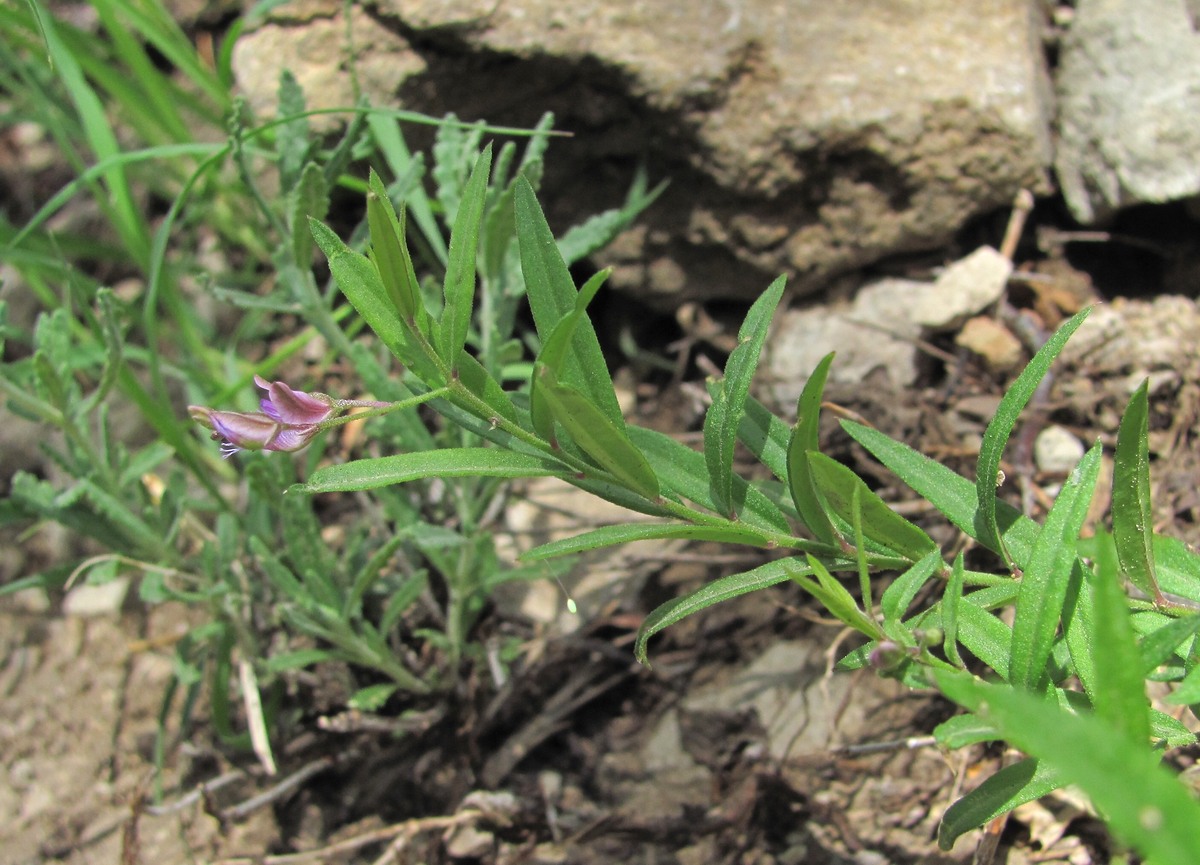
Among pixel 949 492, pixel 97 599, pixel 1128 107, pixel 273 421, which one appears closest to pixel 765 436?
pixel 949 492

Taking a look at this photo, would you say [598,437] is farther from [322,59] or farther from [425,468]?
[322,59]

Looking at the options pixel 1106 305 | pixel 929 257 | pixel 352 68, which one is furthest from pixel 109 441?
pixel 1106 305

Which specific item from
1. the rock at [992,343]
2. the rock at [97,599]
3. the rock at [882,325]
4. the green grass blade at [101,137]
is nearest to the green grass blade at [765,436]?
the rock at [882,325]

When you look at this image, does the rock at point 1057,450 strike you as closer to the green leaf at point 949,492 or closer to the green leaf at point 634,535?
the green leaf at point 949,492

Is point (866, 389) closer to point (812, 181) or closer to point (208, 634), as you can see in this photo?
point (812, 181)

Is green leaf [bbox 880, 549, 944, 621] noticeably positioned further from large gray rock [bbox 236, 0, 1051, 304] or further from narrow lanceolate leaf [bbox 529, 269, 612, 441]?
large gray rock [bbox 236, 0, 1051, 304]

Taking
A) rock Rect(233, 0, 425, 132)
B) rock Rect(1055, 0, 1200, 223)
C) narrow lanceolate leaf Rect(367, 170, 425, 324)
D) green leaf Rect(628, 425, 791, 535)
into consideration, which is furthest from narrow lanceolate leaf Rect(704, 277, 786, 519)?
rock Rect(233, 0, 425, 132)
